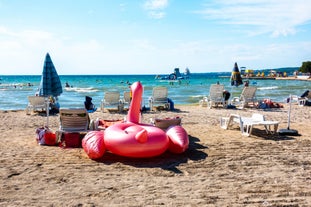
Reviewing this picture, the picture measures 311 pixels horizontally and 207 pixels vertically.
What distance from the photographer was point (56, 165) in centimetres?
539

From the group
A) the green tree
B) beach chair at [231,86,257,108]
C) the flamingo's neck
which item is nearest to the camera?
the flamingo's neck

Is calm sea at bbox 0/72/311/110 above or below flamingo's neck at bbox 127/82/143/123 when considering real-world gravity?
below

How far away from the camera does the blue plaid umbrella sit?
24.4 feet

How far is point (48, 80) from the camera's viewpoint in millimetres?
7480

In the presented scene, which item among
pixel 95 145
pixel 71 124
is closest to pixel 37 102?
pixel 71 124

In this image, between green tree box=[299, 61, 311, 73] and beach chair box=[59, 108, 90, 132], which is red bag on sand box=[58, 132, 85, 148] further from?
green tree box=[299, 61, 311, 73]

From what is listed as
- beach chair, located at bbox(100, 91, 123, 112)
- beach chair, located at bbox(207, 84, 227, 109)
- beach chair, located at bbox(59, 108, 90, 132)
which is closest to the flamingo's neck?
beach chair, located at bbox(59, 108, 90, 132)

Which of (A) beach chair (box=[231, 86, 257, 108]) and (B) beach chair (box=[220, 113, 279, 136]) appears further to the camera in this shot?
(A) beach chair (box=[231, 86, 257, 108])

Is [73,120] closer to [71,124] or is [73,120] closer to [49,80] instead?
[71,124]

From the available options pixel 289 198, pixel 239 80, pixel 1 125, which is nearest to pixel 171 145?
pixel 289 198

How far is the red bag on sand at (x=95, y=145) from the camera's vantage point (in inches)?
223

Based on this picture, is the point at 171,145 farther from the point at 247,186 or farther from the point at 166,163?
the point at 247,186

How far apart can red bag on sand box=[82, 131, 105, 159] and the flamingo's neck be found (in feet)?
2.46

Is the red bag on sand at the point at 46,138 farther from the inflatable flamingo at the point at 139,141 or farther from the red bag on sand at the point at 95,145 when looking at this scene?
the inflatable flamingo at the point at 139,141
